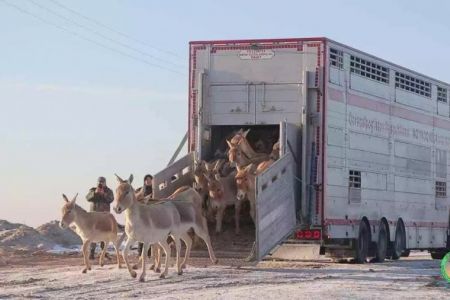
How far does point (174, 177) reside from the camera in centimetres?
2061

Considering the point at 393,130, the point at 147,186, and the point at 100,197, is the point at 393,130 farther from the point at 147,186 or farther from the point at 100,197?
the point at 100,197

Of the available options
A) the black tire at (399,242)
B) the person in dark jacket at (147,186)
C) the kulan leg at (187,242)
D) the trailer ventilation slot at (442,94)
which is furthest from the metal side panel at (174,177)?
the trailer ventilation slot at (442,94)

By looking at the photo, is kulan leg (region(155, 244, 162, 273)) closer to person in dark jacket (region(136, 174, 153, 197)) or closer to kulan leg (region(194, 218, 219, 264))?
kulan leg (region(194, 218, 219, 264))

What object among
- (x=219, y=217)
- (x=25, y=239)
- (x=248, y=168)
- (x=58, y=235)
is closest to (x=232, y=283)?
(x=248, y=168)

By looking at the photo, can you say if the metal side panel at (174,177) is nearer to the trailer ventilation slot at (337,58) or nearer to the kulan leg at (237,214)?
the kulan leg at (237,214)

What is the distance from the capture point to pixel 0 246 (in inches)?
1155

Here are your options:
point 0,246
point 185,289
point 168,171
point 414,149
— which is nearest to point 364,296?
point 185,289

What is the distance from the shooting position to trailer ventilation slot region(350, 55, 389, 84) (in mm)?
21828

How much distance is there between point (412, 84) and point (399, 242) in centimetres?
403

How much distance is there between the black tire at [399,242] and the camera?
24031 mm

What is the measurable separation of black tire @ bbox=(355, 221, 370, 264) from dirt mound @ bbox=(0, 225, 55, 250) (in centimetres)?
1141

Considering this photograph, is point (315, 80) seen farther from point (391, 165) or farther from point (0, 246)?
point (0, 246)

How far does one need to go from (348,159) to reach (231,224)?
289 cm

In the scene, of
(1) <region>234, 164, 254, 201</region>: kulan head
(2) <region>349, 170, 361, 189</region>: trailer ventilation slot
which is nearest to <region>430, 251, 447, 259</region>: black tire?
(2) <region>349, 170, 361, 189</region>: trailer ventilation slot
